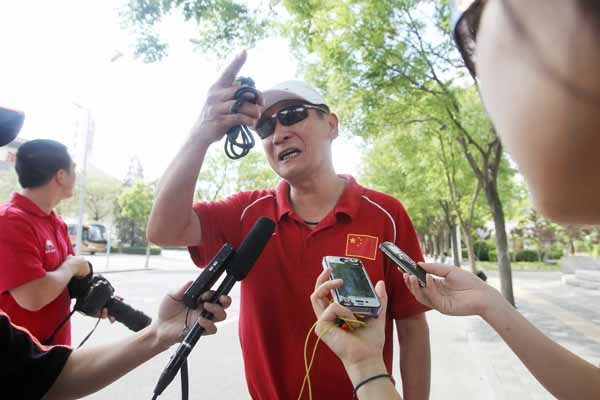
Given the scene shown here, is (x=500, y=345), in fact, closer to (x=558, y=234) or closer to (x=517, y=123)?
(x=517, y=123)

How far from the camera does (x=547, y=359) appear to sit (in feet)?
Answer: 4.76

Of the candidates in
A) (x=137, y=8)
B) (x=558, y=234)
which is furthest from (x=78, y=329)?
(x=558, y=234)

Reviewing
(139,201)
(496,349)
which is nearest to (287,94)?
(496,349)

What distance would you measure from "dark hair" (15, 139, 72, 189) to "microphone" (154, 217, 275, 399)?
1.87m

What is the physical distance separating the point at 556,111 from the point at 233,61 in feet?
4.21

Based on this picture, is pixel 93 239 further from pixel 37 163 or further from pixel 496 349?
pixel 37 163

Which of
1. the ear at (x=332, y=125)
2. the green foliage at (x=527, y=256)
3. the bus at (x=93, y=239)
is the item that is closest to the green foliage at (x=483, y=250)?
the green foliage at (x=527, y=256)

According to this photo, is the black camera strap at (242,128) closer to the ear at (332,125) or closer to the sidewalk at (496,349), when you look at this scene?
the ear at (332,125)

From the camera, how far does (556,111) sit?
42 centimetres

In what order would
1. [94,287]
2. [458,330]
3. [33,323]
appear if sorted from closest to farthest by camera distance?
[33,323], [94,287], [458,330]

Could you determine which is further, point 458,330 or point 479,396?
point 458,330

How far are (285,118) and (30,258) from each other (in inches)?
64.9

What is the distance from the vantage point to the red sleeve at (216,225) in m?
1.84

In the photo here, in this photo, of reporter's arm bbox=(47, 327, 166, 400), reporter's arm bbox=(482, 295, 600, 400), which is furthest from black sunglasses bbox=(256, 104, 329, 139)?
reporter's arm bbox=(482, 295, 600, 400)
